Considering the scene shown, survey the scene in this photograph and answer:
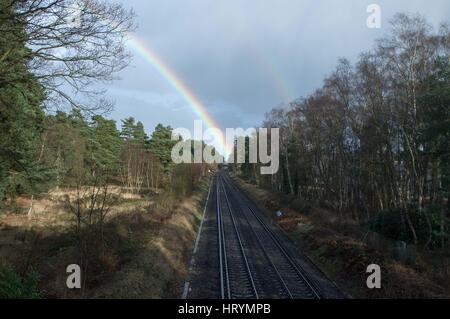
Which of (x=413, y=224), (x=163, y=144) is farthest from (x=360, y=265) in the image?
(x=163, y=144)

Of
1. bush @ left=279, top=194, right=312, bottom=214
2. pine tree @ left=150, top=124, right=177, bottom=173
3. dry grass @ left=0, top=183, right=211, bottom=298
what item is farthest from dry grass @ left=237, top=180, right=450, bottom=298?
pine tree @ left=150, top=124, right=177, bottom=173

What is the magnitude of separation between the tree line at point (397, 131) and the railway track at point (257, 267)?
9395 millimetres

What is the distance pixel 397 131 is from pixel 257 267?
19.1 m

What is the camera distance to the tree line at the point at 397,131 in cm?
2534

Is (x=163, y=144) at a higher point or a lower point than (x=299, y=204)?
higher

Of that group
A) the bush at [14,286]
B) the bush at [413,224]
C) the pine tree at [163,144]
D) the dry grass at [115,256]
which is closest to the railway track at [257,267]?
the dry grass at [115,256]

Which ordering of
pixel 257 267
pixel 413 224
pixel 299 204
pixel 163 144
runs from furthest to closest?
pixel 163 144 < pixel 299 204 < pixel 413 224 < pixel 257 267

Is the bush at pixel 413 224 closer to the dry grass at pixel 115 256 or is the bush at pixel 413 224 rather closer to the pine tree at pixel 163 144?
the dry grass at pixel 115 256

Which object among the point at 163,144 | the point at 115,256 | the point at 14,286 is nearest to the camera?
the point at 14,286

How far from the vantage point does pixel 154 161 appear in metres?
65.7

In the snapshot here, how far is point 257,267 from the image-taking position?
719 inches

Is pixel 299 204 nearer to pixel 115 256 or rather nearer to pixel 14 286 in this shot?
pixel 115 256

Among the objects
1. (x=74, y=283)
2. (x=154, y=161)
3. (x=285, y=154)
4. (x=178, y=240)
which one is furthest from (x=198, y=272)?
(x=154, y=161)

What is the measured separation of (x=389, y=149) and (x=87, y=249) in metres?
25.4
